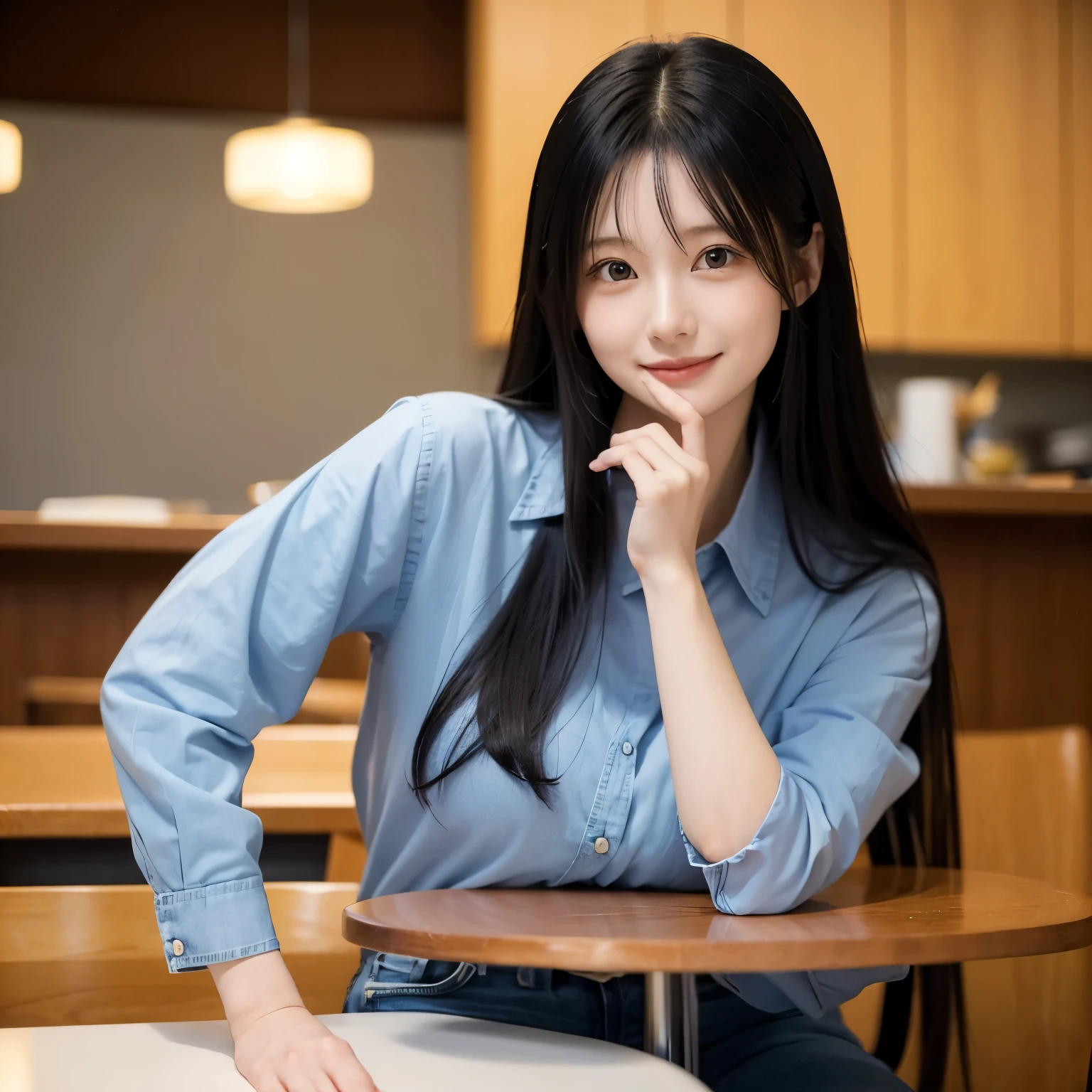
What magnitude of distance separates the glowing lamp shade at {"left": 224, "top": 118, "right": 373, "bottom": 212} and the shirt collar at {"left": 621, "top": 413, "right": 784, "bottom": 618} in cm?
274

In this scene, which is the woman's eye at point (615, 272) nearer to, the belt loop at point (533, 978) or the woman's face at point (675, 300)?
the woman's face at point (675, 300)

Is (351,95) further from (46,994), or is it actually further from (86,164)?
(46,994)

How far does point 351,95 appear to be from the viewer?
14.0ft

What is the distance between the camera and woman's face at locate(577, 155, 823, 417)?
2.70ft

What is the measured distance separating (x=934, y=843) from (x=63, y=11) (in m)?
1.95

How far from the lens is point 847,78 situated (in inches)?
128

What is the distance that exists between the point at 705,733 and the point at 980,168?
121 inches

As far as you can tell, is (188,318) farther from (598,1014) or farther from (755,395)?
(598,1014)

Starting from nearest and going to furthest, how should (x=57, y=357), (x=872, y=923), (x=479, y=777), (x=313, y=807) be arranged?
(x=872, y=923), (x=479, y=777), (x=313, y=807), (x=57, y=357)

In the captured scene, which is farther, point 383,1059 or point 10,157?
point 10,157

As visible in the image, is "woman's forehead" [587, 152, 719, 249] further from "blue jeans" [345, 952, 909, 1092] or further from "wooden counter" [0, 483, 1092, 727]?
"wooden counter" [0, 483, 1092, 727]

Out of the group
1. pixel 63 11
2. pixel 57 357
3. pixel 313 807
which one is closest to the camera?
pixel 313 807

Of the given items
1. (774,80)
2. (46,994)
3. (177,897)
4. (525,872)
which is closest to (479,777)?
(525,872)

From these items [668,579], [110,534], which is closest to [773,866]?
[668,579]
